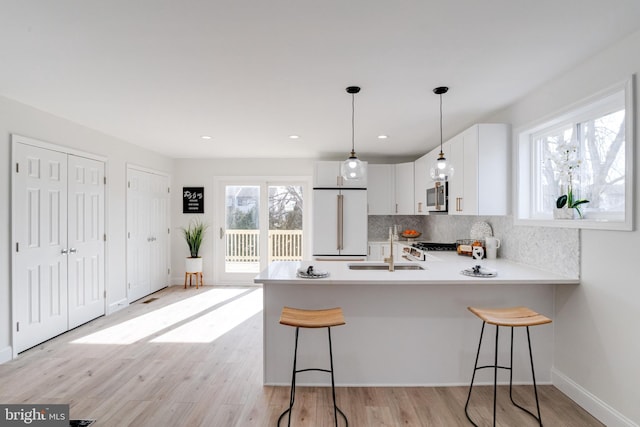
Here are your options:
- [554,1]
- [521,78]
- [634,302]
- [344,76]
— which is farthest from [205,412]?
[521,78]

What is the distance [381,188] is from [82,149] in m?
4.23

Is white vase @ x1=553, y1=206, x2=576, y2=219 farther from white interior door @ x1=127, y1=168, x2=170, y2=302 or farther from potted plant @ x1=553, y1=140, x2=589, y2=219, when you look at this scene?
white interior door @ x1=127, y1=168, x2=170, y2=302

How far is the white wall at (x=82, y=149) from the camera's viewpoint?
2889mm

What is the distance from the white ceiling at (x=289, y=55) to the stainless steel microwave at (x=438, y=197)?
0.86m

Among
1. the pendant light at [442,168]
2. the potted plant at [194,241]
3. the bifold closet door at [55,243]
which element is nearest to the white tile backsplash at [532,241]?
the pendant light at [442,168]

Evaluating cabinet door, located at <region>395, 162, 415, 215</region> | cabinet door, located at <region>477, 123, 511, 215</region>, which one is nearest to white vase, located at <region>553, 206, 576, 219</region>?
cabinet door, located at <region>477, 123, 511, 215</region>

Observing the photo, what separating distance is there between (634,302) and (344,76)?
235cm

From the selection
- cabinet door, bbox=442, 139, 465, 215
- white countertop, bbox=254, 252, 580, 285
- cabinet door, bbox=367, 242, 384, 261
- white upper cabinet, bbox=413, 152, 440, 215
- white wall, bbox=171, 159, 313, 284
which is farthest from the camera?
white wall, bbox=171, 159, 313, 284

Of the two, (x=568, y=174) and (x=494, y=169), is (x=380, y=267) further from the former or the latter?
(x=568, y=174)

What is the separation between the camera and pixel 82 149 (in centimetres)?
381

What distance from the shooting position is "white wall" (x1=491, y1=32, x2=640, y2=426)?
1.89 metres

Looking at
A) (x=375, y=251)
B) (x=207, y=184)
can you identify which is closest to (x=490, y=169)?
(x=375, y=251)

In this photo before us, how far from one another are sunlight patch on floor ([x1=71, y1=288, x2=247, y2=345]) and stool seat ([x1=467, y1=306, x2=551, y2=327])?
11.2ft

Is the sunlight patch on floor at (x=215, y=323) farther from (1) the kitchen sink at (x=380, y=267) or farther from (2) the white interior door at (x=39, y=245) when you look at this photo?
(1) the kitchen sink at (x=380, y=267)
